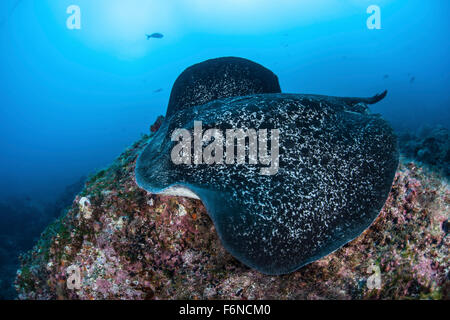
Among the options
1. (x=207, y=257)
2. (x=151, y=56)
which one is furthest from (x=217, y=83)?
(x=151, y=56)

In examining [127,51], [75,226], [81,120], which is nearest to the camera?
[75,226]

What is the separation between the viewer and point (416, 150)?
12.2ft

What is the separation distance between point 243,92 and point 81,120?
378ft

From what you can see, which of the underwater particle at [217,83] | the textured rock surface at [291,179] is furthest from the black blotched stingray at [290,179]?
the underwater particle at [217,83]

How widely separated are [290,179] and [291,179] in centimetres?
1

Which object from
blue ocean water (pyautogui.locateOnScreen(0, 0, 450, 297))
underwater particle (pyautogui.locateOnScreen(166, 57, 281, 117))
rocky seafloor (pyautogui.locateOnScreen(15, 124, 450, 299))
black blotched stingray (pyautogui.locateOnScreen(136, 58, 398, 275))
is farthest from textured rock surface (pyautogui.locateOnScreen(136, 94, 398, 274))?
blue ocean water (pyautogui.locateOnScreen(0, 0, 450, 297))

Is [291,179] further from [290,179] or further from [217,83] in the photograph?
[217,83]

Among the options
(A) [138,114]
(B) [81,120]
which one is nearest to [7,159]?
(B) [81,120]

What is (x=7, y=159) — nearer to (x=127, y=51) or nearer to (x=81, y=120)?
(x=81, y=120)

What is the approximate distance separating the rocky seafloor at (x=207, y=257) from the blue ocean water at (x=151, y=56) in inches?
2300

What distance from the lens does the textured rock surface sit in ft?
5.26

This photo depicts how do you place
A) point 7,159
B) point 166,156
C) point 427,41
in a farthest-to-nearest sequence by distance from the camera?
1. point 427,41
2. point 7,159
3. point 166,156
